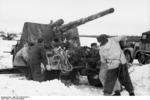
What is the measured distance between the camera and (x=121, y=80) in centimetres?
864

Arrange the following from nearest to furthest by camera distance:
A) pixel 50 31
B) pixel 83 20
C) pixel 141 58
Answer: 1. pixel 83 20
2. pixel 50 31
3. pixel 141 58

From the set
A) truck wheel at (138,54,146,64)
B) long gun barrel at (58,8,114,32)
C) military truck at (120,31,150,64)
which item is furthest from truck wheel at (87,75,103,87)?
truck wheel at (138,54,146,64)

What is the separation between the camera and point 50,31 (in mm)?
14070

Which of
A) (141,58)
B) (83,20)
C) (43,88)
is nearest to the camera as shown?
(43,88)

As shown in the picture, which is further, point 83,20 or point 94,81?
point 83,20

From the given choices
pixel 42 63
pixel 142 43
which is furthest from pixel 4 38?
pixel 42 63

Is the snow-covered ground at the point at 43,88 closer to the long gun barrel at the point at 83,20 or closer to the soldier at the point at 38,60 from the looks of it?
the soldier at the point at 38,60

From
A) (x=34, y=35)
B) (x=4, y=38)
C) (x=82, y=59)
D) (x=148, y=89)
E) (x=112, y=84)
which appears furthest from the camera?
(x=4, y=38)

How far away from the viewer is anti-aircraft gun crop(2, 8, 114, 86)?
43.4 ft

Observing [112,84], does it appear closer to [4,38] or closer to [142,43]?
[142,43]

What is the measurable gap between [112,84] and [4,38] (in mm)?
28126

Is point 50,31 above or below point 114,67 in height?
above

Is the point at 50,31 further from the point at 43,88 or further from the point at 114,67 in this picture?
the point at 43,88

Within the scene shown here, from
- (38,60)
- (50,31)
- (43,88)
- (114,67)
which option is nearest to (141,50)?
(50,31)
